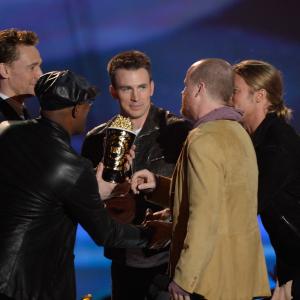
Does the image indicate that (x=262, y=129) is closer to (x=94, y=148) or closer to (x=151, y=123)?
(x=151, y=123)

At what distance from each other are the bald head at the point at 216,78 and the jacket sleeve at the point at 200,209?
27cm

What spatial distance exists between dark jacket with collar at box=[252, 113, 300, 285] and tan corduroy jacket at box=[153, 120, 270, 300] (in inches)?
13.6

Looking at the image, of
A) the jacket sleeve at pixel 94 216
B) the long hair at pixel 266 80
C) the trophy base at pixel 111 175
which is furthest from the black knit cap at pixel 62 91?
the long hair at pixel 266 80

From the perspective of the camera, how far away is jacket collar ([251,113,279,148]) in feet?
10.2

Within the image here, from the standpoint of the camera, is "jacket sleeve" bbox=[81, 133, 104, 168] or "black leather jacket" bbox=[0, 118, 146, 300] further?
Result: "jacket sleeve" bbox=[81, 133, 104, 168]

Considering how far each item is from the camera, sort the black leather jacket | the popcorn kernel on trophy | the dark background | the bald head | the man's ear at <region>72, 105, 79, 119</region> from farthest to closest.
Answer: the dark background < the popcorn kernel on trophy < the bald head < the man's ear at <region>72, 105, 79, 119</region> < the black leather jacket

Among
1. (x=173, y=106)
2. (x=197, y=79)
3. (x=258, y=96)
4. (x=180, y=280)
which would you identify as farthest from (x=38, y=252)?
(x=173, y=106)

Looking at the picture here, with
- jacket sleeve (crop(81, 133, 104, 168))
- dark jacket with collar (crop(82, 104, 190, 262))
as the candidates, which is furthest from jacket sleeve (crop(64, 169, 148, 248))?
jacket sleeve (crop(81, 133, 104, 168))

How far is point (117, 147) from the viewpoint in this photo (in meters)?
2.83

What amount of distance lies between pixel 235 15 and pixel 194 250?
490cm

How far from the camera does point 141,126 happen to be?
3328 mm

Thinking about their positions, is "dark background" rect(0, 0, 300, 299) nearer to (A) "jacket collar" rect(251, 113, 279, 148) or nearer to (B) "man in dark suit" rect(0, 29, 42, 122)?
(B) "man in dark suit" rect(0, 29, 42, 122)

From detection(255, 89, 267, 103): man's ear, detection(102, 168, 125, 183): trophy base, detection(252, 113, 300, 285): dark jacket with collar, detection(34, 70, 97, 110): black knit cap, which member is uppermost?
detection(34, 70, 97, 110): black knit cap

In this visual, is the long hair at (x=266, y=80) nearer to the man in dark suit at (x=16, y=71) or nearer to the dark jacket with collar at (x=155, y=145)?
the dark jacket with collar at (x=155, y=145)
